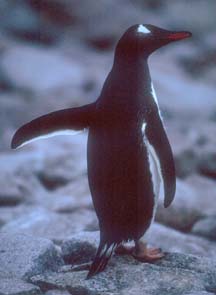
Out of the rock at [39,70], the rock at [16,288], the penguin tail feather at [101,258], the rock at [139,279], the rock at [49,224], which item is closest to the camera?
the rock at [16,288]

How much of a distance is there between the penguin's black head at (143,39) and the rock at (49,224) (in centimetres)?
129

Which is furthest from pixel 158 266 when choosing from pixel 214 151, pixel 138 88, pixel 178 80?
pixel 178 80

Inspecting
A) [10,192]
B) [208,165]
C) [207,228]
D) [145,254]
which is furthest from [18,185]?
[145,254]

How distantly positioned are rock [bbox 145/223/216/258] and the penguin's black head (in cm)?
120

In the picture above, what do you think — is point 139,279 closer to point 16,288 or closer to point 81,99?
point 16,288

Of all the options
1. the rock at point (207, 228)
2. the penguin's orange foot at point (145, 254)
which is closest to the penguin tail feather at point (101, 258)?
the penguin's orange foot at point (145, 254)

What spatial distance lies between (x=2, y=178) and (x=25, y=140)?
2230 mm

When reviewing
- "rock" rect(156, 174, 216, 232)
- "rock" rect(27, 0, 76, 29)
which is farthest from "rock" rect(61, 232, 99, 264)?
"rock" rect(27, 0, 76, 29)

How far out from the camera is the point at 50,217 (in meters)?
4.15

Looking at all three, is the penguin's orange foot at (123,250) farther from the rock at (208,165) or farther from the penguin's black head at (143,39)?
the rock at (208,165)

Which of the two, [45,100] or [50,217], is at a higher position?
[45,100]

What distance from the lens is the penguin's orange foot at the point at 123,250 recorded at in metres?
2.97

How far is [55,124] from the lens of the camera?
292 centimetres

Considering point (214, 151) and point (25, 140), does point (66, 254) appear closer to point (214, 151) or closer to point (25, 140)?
point (25, 140)
